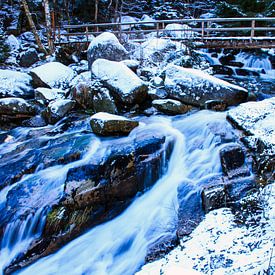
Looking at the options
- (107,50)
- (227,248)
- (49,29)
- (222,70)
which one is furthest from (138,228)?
(49,29)

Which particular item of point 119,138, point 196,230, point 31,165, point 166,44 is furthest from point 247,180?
point 166,44

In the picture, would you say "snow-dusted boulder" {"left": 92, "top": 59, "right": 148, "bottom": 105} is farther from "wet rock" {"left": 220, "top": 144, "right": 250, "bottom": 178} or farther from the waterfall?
"wet rock" {"left": 220, "top": 144, "right": 250, "bottom": 178}

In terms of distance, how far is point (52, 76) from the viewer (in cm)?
963

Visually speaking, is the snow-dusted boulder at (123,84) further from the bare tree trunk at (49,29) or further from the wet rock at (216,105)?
the bare tree trunk at (49,29)

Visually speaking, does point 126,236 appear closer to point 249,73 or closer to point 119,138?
point 119,138

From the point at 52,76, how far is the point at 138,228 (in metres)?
6.56

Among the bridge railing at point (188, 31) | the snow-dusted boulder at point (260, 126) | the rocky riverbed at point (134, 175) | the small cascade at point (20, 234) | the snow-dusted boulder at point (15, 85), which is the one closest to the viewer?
the rocky riverbed at point (134, 175)

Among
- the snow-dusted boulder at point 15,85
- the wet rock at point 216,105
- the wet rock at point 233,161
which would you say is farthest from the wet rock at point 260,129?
the snow-dusted boulder at point 15,85

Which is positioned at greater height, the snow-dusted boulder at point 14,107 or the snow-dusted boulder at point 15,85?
the snow-dusted boulder at point 15,85

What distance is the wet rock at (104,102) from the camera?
7.59 m

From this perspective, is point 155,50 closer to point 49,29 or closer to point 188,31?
point 188,31

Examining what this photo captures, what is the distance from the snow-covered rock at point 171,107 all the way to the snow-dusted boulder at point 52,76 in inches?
135

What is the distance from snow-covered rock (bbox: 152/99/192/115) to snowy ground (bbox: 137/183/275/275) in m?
3.70

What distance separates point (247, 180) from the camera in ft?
15.1
